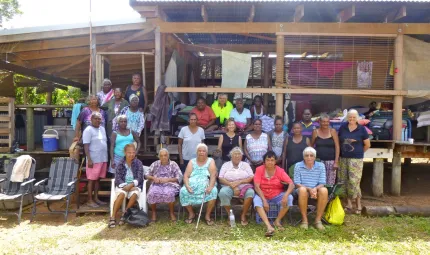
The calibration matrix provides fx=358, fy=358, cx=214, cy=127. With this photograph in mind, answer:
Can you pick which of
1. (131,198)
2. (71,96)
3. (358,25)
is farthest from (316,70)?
(71,96)

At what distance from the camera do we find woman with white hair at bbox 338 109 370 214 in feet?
18.5

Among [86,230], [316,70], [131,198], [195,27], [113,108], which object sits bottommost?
[86,230]

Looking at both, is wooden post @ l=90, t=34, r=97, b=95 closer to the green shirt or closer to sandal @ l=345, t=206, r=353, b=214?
the green shirt

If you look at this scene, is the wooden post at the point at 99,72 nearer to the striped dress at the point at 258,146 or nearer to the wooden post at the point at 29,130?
the wooden post at the point at 29,130

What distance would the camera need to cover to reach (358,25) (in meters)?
6.61

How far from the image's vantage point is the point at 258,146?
18.9 ft

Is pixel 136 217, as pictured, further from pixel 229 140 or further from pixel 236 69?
pixel 236 69

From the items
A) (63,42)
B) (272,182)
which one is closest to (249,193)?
(272,182)

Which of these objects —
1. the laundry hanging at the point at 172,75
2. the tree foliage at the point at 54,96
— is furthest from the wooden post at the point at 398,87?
the tree foliage at the point at 54,96

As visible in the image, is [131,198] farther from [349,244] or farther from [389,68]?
[389,68]

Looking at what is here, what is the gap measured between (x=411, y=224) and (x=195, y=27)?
485 cm

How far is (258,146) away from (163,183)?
1612mm

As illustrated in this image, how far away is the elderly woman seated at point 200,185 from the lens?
17.1ft

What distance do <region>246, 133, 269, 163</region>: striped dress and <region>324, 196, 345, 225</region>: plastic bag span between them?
1278 mm
